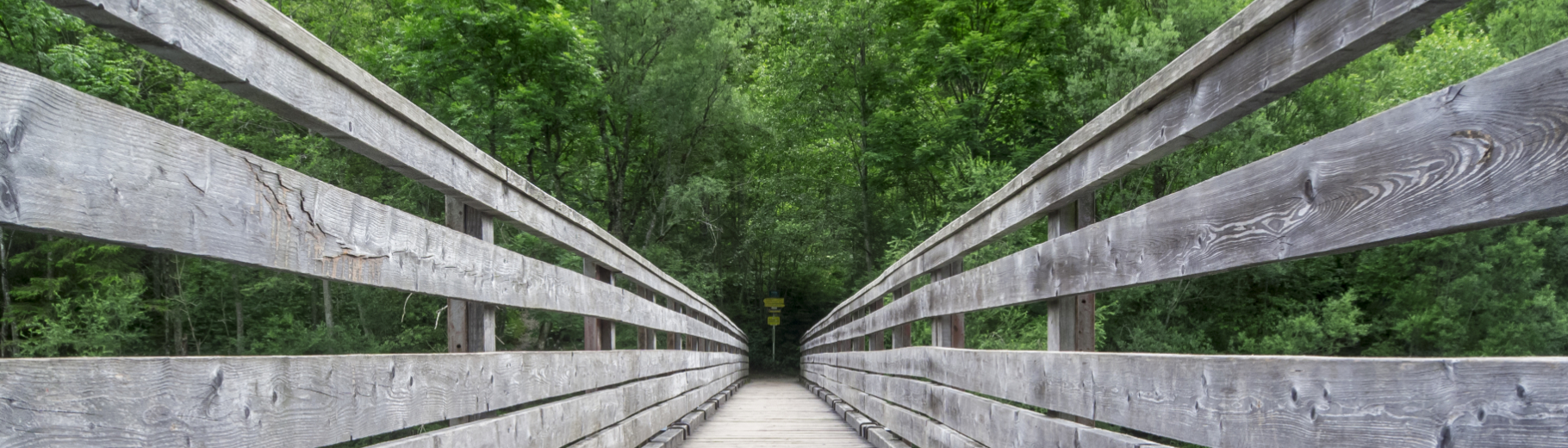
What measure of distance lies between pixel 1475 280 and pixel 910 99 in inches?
486

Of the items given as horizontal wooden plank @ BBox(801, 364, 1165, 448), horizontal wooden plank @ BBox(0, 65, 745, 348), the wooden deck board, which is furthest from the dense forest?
horizontal wooden plank @ BBox(0, 65, 745, 348)

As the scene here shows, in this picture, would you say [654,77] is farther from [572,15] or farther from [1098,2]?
[1098,2]

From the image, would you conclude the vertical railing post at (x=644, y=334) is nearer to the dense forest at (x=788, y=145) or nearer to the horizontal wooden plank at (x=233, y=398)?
the horizontal wooden plank at (x=233, y=398)

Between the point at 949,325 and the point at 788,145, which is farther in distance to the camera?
the point at 788,145

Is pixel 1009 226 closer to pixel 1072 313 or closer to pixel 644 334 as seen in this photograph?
pixel 1072 313

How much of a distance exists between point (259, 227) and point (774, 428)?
16.4 feet

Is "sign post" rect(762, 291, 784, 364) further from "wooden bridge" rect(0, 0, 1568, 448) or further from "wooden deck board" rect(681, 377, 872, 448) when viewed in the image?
"wooden bridge" rect(0, 0, 1568, 448)

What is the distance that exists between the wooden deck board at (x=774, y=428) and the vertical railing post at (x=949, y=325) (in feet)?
4.23

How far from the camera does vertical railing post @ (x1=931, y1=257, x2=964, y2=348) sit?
3846mm

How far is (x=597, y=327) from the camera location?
3.69 metres

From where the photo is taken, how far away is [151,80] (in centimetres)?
1730

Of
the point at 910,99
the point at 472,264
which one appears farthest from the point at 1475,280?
the point at 472,264

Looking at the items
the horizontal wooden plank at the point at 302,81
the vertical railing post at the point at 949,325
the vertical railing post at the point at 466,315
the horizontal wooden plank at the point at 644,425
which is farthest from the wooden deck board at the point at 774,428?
the horizontal wooden plank at the point at 302,81

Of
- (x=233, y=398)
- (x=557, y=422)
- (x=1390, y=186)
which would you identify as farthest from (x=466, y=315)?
(x=1390, y=186)
